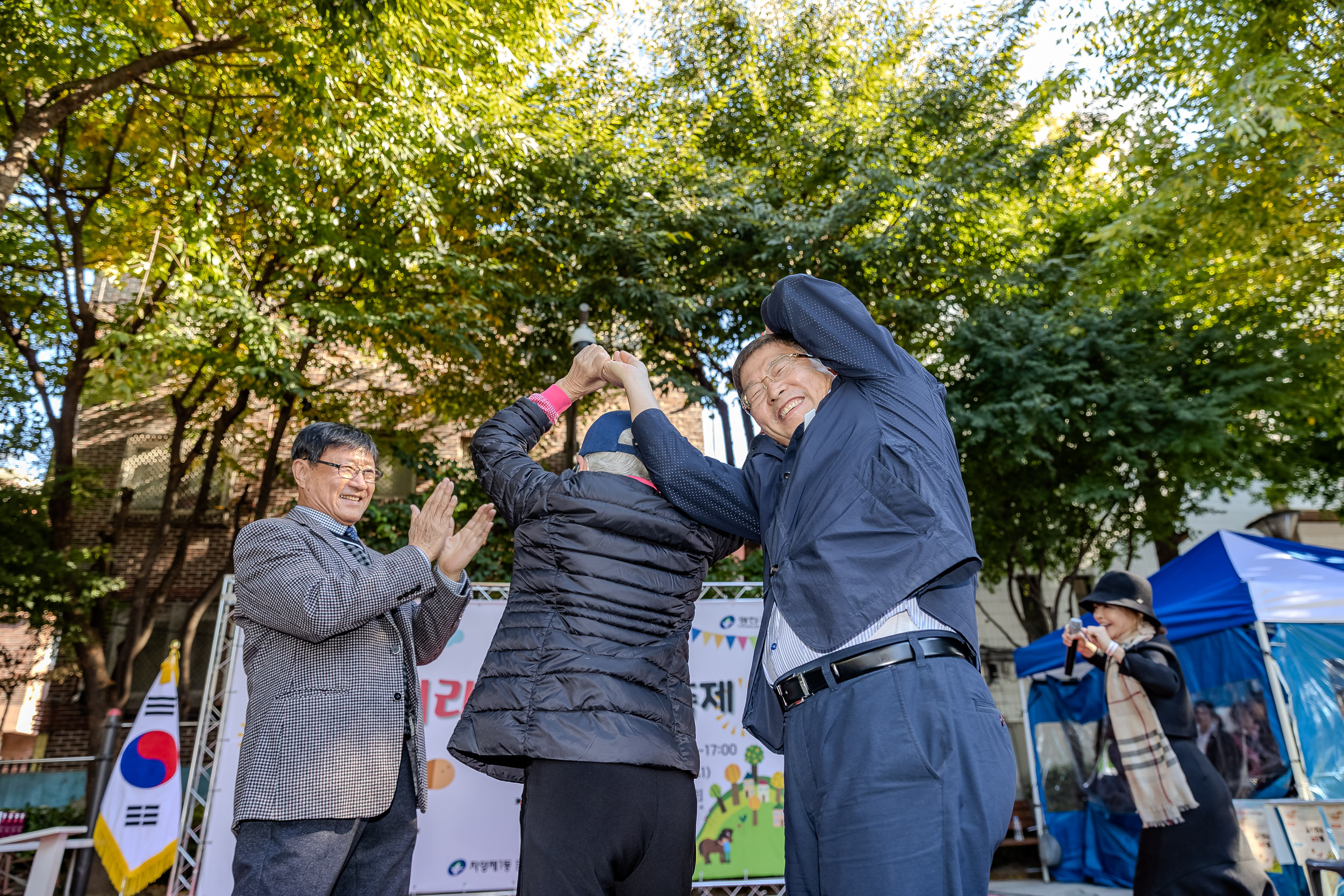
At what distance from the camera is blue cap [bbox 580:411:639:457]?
2318 mm

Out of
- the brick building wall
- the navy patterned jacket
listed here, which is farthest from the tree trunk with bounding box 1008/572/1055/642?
the navy patterned jacket

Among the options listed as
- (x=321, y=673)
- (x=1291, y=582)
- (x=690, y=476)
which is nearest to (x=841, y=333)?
(x=690, y=476)

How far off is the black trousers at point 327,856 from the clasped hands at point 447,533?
669mm

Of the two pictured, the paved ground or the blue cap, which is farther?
the paved ground

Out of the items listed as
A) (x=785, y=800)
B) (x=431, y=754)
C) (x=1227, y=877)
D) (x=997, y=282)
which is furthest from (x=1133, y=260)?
(x=785, y=800)

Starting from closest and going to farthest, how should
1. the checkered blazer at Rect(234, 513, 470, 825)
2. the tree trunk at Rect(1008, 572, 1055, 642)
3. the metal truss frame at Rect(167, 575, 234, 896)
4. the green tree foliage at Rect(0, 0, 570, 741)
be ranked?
1. the checkered blazer at Rect(234, 513, 470, 825)
2. the metal truss frame at Rect(167, 575, 234, 896)
3. the green tree foliage at Rect(0, 0, 570, 741)
4. the tree trunk at Rect(1008, 572, 1055, 642)

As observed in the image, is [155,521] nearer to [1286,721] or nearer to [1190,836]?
[1190,836]

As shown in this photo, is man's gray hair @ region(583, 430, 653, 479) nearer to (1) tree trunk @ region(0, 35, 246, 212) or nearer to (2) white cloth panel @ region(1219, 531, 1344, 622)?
(2) white cloth panel @ region(1219, 531, 1344, 622)

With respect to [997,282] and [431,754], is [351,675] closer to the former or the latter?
[431,754]

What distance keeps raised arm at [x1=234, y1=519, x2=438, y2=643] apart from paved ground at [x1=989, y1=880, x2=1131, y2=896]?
7.02m

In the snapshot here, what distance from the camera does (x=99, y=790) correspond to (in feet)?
19.9

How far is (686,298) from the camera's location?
1006 centimetres

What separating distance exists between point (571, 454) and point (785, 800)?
10.3m

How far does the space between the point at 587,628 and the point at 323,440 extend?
122cm
